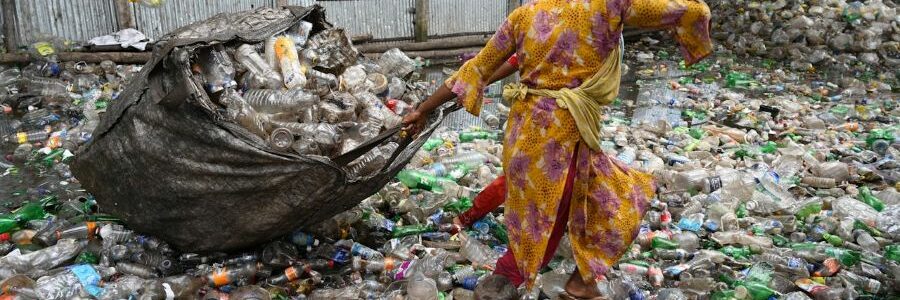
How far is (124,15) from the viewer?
721 cm

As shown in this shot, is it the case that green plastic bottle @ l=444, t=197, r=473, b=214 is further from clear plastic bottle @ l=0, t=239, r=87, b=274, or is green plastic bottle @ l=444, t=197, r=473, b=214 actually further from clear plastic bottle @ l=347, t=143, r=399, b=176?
clear plastic bottle @ l=0, t=239, r=87, b=274

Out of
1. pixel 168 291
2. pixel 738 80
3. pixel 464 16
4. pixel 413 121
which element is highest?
pixel 413 121

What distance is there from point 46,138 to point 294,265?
3035 millimetres

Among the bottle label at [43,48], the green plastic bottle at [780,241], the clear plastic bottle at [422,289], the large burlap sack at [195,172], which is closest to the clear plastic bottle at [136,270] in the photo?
the large burlap sack at [195,172]

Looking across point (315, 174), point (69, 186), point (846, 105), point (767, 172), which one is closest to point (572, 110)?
point (315, 174)

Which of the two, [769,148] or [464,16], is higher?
[464,16]

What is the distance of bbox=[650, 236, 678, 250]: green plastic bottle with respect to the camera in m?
3.61

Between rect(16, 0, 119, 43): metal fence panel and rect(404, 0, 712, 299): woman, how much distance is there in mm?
5723

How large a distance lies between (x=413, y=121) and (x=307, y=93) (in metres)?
0.63

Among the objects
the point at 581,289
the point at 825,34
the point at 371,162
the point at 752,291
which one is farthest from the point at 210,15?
the point at 825,34

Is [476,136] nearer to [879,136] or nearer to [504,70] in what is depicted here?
[504,70]

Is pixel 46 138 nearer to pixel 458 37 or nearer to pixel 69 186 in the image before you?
pixel 69 186

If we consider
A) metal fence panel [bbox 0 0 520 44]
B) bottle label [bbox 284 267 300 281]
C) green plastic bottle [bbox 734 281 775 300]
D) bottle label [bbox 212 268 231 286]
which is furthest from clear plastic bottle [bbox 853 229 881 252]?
metal fence panel [bbox 0 0 520 44]

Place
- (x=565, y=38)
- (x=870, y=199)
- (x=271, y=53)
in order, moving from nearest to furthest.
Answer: (x=565, y=38)
(x=271, y=53)
(x=870, y=199)
